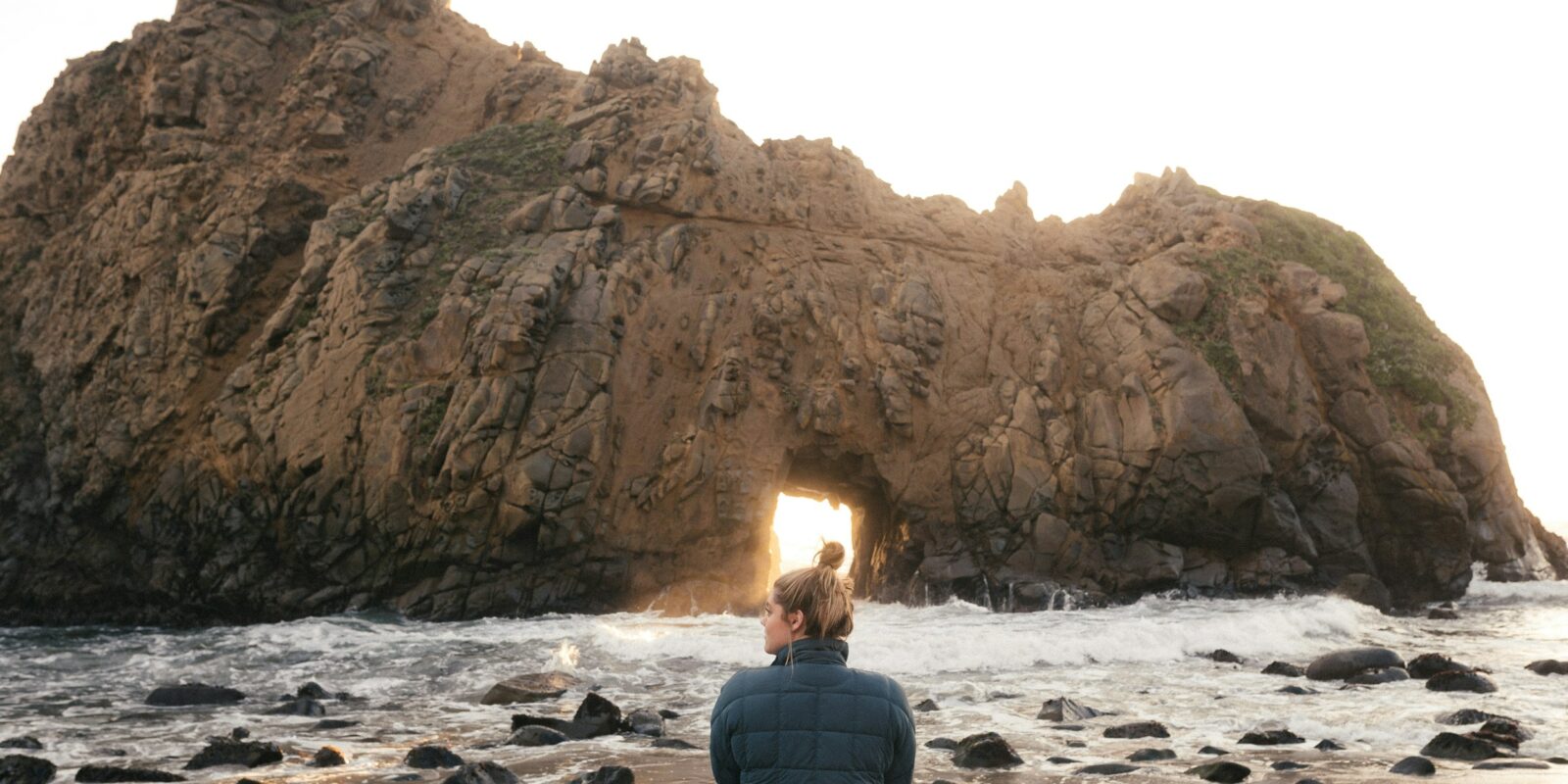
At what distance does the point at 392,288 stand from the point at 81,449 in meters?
9.24

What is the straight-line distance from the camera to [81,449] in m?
29.8

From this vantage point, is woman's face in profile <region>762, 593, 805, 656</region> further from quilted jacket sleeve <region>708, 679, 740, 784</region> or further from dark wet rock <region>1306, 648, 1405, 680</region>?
dark wet rock <region>1306, 648, 1405, 680</region>

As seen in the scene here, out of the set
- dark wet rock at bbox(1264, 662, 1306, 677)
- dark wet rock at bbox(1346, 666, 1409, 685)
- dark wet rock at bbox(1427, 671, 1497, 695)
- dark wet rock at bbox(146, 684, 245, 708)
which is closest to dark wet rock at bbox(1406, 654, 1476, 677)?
dark wet rock at bbox(1346, 666, 1409, 685)

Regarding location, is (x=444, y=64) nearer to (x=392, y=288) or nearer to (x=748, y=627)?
(x=392, y=288)

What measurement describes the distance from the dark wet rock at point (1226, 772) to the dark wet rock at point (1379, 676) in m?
7.39

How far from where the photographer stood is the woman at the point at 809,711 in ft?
15.1

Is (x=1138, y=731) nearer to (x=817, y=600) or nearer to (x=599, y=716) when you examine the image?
(x=599, y=716)

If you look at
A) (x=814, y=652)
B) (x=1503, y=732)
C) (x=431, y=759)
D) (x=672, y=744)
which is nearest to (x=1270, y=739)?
(x=1503, y=732)

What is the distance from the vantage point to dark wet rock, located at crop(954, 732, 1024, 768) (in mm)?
11648

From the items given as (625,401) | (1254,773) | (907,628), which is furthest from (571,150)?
(1254,773)

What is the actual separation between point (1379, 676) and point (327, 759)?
14814 millimetres

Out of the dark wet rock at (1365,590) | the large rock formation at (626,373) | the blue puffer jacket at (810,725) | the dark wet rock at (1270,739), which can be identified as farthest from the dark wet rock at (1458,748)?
the dark wet rock at (1365,590)

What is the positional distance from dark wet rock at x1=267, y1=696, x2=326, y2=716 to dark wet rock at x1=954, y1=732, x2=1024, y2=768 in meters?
8.80

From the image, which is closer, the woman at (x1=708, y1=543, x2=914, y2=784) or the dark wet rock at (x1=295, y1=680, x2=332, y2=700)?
the woman at (x1=708, y1=543, x2=914, y2=784)
